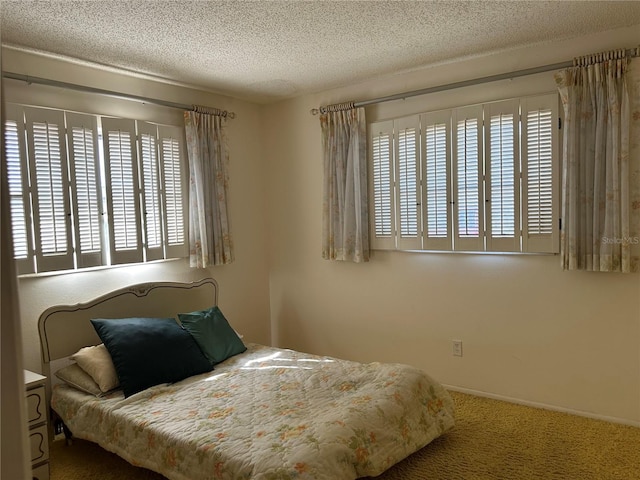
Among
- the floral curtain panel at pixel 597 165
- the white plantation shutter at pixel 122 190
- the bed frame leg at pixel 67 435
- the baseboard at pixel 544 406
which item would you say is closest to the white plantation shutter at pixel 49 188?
the white plantation shutter at pixel 122 190

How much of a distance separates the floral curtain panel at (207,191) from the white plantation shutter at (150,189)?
0.28 m

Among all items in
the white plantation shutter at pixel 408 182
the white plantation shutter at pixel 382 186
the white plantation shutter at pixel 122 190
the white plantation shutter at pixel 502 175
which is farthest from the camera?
the white plantation shutter at pixel 382 186

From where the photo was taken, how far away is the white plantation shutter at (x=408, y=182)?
392cm

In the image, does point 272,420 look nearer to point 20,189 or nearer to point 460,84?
point 20,189

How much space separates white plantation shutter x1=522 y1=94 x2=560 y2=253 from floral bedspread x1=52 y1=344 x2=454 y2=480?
4.20 feet

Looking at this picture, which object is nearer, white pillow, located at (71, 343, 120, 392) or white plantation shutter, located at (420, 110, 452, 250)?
white pillow, located at (71, 343, 120, 392)

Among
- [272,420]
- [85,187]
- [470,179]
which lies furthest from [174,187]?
[470,179]

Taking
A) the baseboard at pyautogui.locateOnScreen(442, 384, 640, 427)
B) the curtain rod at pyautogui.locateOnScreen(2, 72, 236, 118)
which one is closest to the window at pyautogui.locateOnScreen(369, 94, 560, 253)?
the baseboard at pyautogui.locateOnScreen(442, 384, 640, 427)

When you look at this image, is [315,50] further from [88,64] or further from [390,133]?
[88,64]

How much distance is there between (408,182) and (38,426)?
2973 mm

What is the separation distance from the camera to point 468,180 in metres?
3.66

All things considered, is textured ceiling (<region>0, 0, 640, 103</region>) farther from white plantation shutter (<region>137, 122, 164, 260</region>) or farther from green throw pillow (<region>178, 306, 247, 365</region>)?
green throw pillow (<region>178, 306, 247, 365</region>)

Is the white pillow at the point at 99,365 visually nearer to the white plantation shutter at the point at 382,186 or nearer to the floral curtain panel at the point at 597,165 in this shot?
the white plantation shutter at the point at 382,186

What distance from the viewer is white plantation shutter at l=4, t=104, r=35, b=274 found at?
3.01 meters
